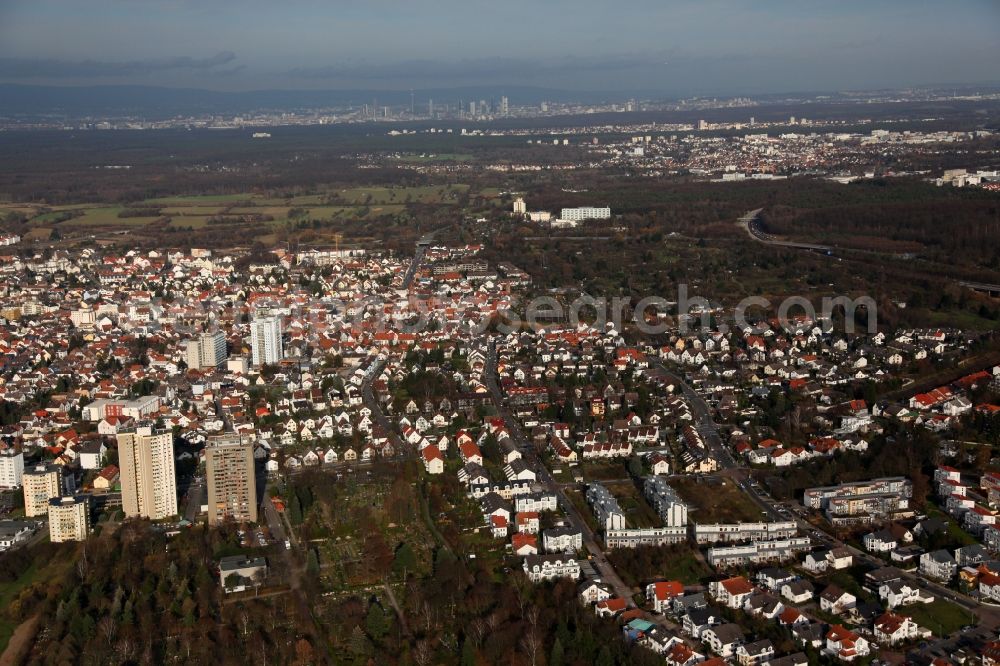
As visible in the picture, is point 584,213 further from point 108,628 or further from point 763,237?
point 108,628

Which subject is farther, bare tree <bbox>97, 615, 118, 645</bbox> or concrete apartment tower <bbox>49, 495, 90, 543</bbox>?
concrete apartment tower <bbox>49, 495, 90, 543</bbox>

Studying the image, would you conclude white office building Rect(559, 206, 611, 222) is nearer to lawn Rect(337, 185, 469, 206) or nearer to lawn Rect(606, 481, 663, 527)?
lawn Rect(337, 185, 469, 206)

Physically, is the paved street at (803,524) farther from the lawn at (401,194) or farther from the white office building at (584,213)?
the lawn at (401,194)

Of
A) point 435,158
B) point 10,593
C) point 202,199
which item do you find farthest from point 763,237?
point 435,158

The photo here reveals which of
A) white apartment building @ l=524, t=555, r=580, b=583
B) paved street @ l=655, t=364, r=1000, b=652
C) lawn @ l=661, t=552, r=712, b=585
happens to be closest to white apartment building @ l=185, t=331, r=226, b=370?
paved street @ l=655, t=364, r=1000, b=652

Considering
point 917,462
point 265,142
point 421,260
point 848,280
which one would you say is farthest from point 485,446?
point 265,142
